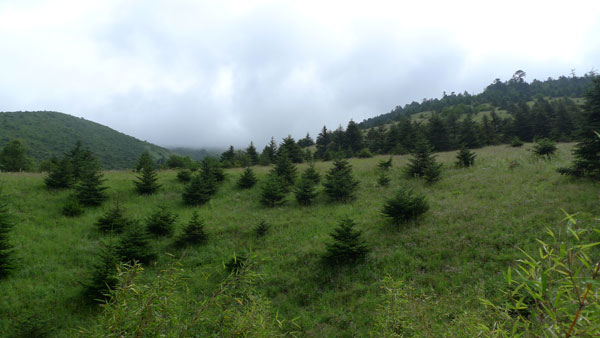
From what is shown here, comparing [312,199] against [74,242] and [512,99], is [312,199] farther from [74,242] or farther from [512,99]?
[512,99]

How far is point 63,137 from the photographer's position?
93.9 m

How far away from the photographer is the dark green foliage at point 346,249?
443 inches

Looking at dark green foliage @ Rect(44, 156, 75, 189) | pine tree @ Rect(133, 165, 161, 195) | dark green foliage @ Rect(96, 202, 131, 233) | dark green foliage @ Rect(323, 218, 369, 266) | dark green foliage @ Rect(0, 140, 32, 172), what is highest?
dark green foliage @ Rect(0, 140, 32, 172)

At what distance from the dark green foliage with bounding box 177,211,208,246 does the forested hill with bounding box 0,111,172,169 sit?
277 ft

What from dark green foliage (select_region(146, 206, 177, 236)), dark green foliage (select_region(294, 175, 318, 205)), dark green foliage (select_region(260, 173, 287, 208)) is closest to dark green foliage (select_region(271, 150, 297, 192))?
dark green foliage (select_region(260, 173, 287, 208))

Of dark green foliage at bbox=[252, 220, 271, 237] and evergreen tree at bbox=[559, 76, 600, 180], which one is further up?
evergreen tree at bbox=[559, 76, 600, 180]

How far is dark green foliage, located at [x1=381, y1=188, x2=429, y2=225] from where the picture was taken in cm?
1362

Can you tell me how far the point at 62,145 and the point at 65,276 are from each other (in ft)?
347

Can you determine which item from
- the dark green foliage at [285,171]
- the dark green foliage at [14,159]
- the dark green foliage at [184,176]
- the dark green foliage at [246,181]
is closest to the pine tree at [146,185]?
the dark green foliage at [184,176]

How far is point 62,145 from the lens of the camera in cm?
8712

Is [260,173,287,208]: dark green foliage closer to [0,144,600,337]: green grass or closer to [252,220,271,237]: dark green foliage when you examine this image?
[0,144,600,337]: green grass

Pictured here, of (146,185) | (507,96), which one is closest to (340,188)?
(146,185)

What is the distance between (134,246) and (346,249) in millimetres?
9427

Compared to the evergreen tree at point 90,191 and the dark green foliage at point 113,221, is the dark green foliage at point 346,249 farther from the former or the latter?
the evergreen tree at point 90,191
